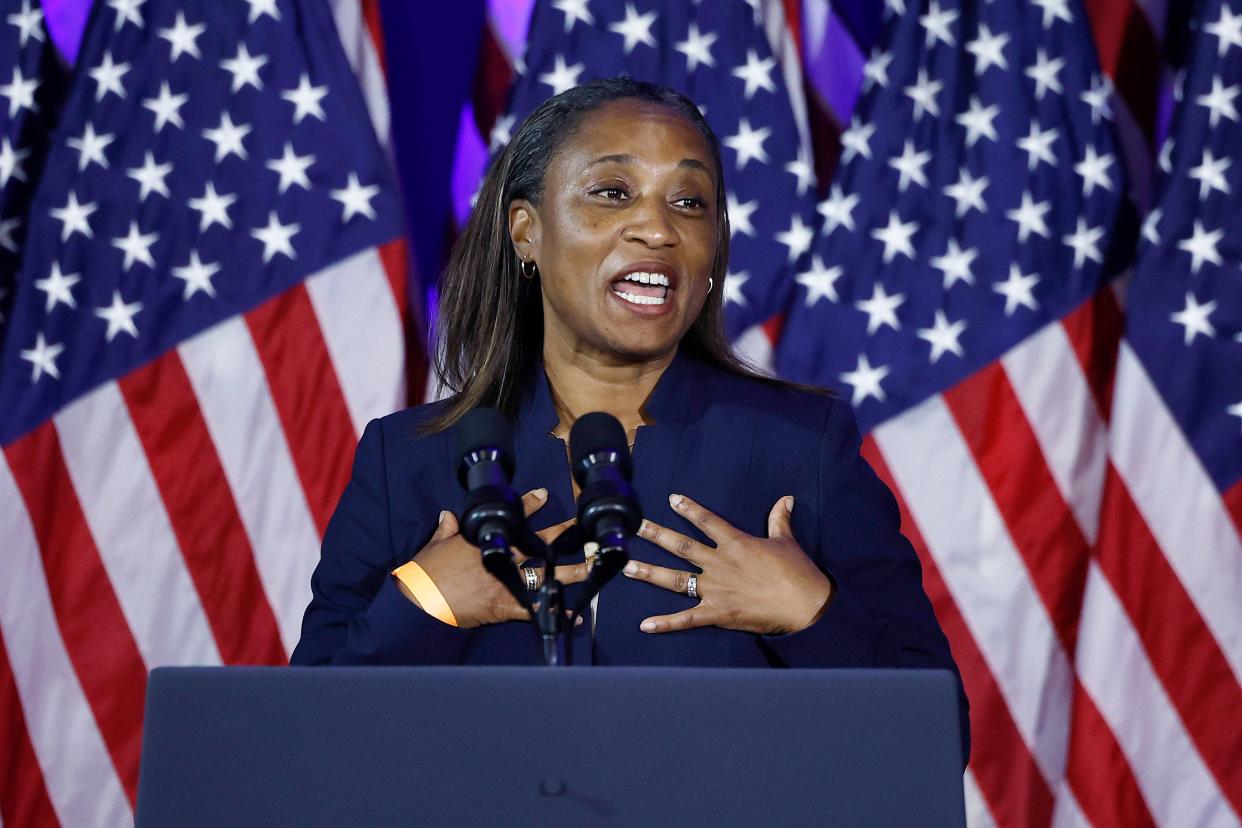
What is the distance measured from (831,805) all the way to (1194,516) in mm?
2284

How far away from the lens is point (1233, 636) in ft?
9.92

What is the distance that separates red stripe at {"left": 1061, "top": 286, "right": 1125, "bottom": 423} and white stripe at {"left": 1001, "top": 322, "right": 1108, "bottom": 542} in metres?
0.02

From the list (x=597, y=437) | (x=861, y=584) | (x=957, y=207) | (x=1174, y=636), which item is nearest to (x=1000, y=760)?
(x=1174, y=636)

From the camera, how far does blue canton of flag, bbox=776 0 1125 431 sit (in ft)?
10.5

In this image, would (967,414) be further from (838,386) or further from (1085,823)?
(1085,823)

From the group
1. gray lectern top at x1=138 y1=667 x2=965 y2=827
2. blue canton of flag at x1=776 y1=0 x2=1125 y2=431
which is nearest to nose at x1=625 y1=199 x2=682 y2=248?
gray lectern top at x1=138 y1=667 x2=965 y2=827

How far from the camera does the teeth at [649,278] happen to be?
184 centimetres

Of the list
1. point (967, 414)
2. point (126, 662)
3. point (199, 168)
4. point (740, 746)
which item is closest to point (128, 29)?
point (199, 168)

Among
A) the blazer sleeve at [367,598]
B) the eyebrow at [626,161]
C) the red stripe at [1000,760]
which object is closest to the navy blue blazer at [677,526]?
the blazer sleeve at [367,598]

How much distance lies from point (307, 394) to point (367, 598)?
1538mm

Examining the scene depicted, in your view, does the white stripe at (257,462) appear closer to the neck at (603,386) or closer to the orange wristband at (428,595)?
the neck at (603,386)

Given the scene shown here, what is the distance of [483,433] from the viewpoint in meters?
1.31

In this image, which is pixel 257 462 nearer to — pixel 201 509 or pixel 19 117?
pixel 201 509

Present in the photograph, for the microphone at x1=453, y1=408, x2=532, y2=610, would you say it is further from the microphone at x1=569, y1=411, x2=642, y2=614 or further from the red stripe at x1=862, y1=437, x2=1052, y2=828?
the red stripe at x1=862, y1=437, x2=1052, y2=828
